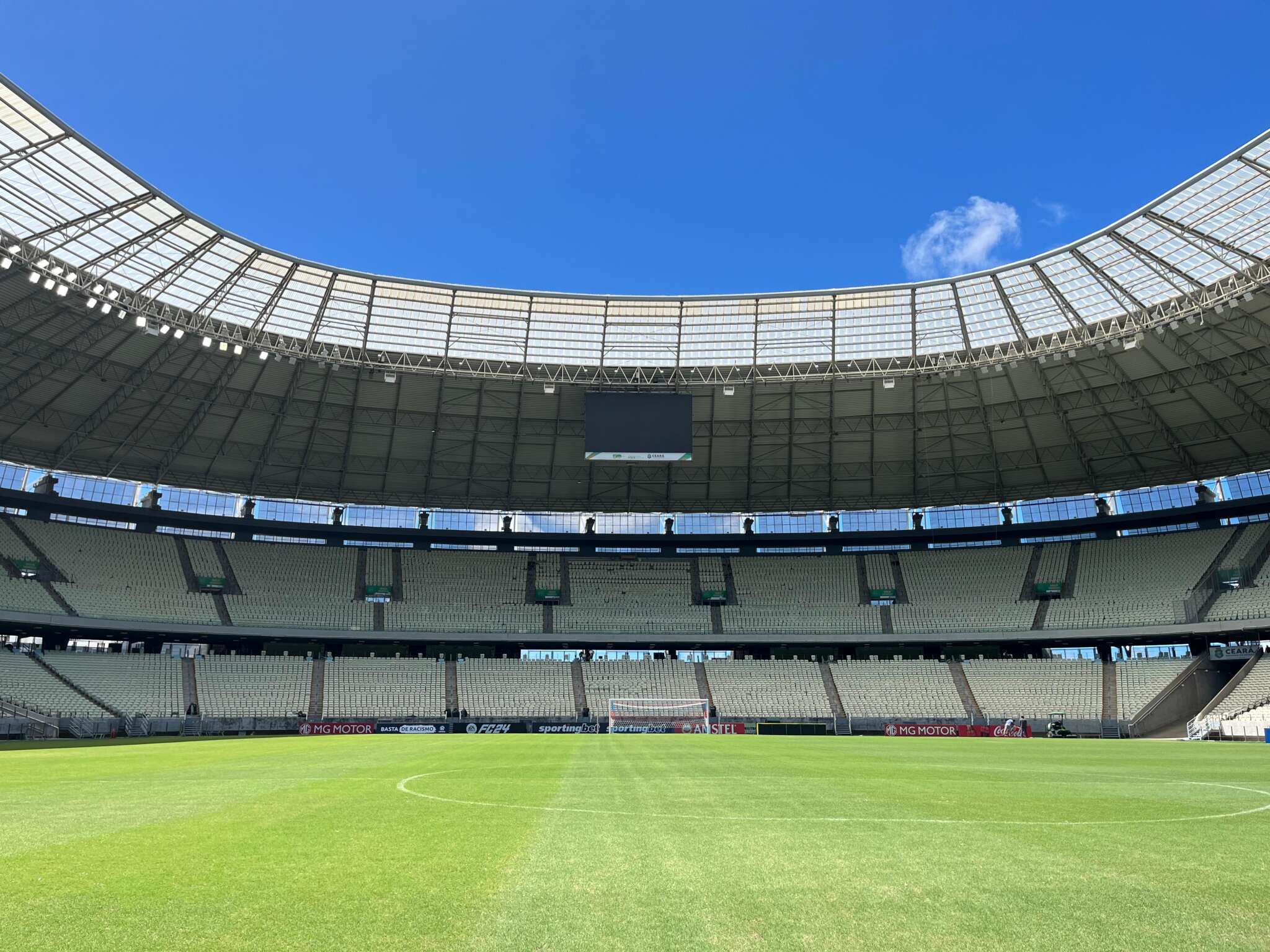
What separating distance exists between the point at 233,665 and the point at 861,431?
4654 centimetres

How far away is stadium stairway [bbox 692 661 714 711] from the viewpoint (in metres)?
59.8

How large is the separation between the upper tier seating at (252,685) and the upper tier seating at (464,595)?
294 inches

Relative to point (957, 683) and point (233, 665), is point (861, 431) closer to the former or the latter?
point (957, 683)

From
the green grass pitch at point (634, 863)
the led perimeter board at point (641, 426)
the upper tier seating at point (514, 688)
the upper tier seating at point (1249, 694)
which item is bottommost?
the upper tier seating at point (514, 688)

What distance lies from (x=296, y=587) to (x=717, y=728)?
33.6 metres

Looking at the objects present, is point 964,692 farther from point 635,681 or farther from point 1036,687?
point 635,681

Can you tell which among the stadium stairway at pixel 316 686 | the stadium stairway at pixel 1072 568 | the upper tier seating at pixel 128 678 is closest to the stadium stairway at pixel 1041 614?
the stadium stairway at pixel 1072 568

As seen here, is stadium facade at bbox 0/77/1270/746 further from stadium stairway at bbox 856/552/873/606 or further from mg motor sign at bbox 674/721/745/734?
mg motor sign at bbox 674/721/745/734

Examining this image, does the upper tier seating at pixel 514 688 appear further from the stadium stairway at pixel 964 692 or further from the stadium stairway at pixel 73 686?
the stadium stairway at pixel 964 692

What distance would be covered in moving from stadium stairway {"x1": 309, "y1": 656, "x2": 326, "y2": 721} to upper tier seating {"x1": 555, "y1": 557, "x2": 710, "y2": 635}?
57.2 feet

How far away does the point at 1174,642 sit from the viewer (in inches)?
2298

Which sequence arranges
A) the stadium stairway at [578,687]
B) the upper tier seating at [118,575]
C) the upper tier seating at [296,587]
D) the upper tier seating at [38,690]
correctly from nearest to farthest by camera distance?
the upper tier seating at [38,690] → the upper tier seating at [118,575] → the stadium stairway at [578,687] → the upper tier seating at [296,587]

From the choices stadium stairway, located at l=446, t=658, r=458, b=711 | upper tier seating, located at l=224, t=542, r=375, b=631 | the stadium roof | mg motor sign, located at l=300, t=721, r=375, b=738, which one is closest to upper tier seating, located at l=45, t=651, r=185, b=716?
upper tier seating, located at l=224, t=542, r=375, b=631

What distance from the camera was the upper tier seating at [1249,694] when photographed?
1869 inches
